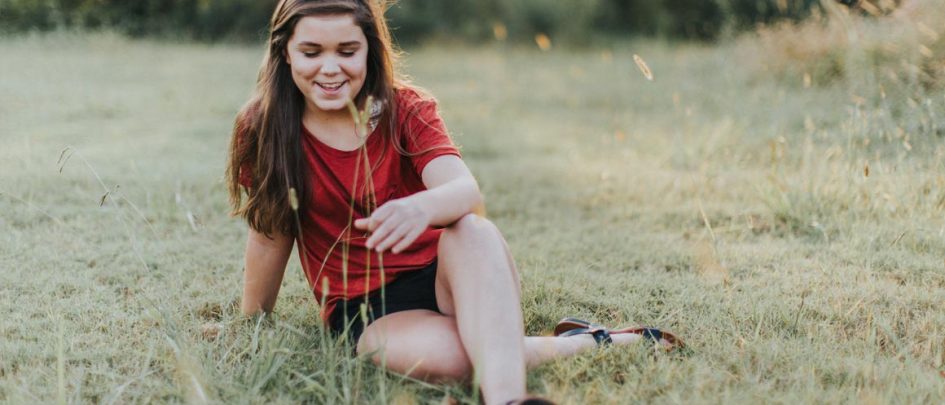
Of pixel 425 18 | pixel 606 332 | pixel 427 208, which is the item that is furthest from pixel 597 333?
pixel 425 18

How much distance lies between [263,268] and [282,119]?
0.49 m

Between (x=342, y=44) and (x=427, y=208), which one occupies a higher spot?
(x=342, y=44)

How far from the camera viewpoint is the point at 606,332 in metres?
2.52

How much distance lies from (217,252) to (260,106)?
4.41ft

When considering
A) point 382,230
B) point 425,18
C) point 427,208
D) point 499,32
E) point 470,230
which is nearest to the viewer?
point 382,230

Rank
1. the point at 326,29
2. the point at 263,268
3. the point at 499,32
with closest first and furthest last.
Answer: the point at 326,29
the point at 263,268
the point at 499,32

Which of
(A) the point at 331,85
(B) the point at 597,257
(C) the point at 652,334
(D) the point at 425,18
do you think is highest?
(A) the point at 331,85

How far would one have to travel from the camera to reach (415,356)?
2256 millimetres

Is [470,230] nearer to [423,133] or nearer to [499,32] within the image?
[423,133]

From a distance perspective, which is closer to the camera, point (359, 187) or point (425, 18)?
point (359, 187)

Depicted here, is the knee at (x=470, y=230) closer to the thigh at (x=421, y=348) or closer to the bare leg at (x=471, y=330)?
the bare leg at (x=471, y=330)

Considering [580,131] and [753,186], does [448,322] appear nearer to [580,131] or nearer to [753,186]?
[753,186]

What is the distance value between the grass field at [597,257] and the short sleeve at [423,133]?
2.02 ft

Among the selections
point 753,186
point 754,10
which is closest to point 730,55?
point 753,186
